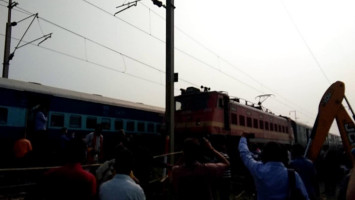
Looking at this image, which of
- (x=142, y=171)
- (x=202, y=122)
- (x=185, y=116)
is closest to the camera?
(x=142, y=171)

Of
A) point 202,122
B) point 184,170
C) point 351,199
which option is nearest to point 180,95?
point 202,122

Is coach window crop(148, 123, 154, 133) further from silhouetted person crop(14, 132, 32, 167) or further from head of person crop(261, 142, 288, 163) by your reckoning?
head of person crop(261, 142, 288, 163)

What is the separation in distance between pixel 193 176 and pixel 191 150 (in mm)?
292

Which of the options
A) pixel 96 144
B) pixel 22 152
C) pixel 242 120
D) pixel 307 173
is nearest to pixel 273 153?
pixel 307 173

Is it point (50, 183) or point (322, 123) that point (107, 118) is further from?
point (50, 183)

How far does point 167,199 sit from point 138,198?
20.0ft

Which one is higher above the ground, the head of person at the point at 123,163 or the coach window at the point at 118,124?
the coach window at the point at 118,124

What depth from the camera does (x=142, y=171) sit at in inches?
195

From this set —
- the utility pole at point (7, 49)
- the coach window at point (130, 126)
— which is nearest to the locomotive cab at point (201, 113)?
the coach window at point (130, 126)

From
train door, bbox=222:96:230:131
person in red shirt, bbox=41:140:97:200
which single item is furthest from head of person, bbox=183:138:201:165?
train door, bbox=222:96:230:131

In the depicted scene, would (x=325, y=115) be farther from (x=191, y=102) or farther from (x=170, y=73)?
(x=191, y=102)

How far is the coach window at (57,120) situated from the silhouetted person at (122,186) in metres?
10.3

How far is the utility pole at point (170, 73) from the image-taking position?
10.5 metres

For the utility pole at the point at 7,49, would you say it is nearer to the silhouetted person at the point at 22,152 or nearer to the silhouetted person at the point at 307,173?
the silhouetted person at the point at 22,152
